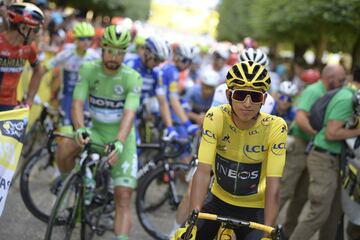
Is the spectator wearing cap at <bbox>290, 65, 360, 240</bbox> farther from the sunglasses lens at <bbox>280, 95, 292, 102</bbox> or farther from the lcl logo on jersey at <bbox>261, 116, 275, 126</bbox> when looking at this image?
the lcl logo on jersey at <bbox>261, 116, 275, 126</bbox>

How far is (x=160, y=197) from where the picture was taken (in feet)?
24.6

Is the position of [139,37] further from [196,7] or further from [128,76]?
[196,7]

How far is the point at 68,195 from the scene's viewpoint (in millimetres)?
5715

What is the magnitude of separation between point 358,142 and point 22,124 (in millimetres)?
3150

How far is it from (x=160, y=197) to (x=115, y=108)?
1.71m

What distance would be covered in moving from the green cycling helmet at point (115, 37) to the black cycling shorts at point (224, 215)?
1.91m

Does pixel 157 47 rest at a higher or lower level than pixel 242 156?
higher

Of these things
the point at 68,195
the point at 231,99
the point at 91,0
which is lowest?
the point at 68,195

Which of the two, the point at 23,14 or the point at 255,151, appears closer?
the point at 255,151

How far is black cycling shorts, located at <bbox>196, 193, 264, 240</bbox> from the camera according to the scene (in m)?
4.32

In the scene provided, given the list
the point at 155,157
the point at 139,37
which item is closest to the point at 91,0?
the point at 139,37

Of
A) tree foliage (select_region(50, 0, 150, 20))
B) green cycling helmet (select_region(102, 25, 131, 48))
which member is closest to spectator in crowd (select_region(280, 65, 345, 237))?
green cycling helmet (select_region(102, 25, 131, 48))

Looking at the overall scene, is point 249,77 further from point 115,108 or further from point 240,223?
point 115,108

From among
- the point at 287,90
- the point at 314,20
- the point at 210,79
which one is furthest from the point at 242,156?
the point at 314,20
